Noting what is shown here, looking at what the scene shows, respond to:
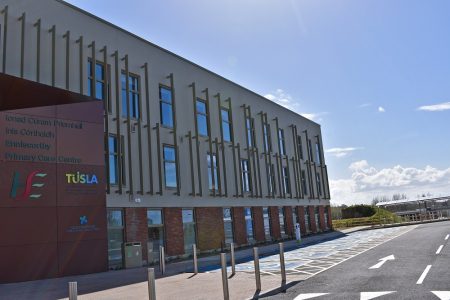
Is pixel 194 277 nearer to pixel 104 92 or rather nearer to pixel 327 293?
pixel 327 293

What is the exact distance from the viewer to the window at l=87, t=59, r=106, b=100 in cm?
1806

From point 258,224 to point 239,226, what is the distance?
250 cm

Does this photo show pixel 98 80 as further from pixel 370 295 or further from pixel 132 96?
pixel 370 295

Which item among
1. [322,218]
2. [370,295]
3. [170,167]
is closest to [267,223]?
[170,167]

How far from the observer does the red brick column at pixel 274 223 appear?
98.6 ft

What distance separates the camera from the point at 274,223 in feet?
99.3

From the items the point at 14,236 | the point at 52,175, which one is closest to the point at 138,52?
the point at 52,175

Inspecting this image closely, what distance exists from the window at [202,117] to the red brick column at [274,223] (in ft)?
28.2

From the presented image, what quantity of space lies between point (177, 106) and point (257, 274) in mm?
13850

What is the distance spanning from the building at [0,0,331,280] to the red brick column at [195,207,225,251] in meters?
0.06

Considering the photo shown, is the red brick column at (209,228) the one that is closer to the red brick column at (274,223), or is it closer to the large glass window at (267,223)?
the large glass window at (267,223)

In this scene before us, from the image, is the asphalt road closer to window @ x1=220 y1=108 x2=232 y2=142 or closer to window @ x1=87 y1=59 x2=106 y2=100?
window @ x1=87 y1=59 x2=106 y2=100

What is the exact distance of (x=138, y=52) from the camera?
20875mm

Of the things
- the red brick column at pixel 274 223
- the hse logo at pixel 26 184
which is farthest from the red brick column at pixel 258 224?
the hse logo at pixel 26 184
